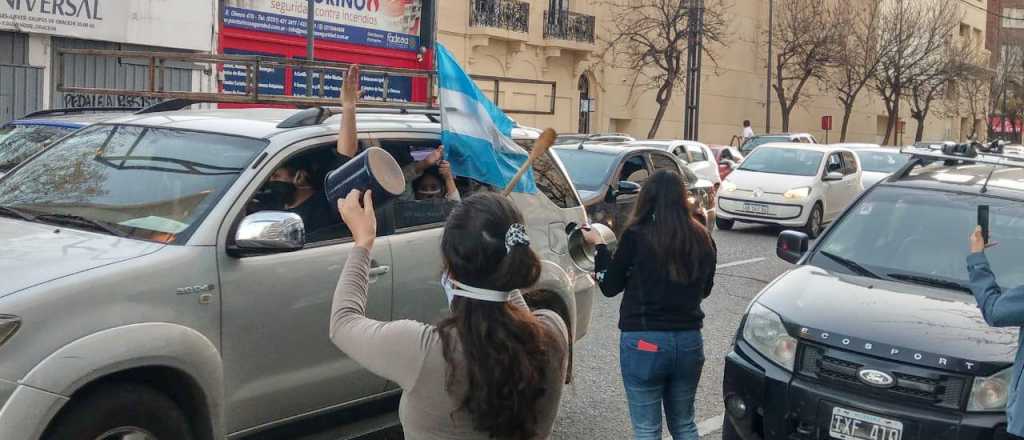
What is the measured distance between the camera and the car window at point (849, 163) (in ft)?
66.1

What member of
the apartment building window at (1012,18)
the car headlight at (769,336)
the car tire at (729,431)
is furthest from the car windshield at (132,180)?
the apartment building window at (1012,18)

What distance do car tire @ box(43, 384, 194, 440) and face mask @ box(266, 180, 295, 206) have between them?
109cm

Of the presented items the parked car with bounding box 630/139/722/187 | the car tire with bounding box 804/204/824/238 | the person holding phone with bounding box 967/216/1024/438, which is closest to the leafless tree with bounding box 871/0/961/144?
the parked car with bounding box 630/139/722/187

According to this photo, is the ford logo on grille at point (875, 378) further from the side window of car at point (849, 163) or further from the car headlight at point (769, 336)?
the side window of car at point (849, 163)

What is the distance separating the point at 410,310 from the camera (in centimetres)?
529

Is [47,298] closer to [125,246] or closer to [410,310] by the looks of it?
[125,246]

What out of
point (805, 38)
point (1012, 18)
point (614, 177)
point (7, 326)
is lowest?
point (7, 326)

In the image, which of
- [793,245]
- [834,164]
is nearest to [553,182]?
[793,245]

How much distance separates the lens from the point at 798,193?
60.9ft

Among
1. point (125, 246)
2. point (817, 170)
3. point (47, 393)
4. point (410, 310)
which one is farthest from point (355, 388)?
point (817, 170)

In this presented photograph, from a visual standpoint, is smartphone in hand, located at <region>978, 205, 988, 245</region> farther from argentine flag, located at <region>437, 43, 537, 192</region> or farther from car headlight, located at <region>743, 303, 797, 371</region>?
argentine flag, located at <region>437, 43, 537, 192</region>

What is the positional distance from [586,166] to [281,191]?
327 inches

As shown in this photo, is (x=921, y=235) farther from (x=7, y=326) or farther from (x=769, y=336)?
(x=7, y=326)

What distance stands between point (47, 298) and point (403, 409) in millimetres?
1689
